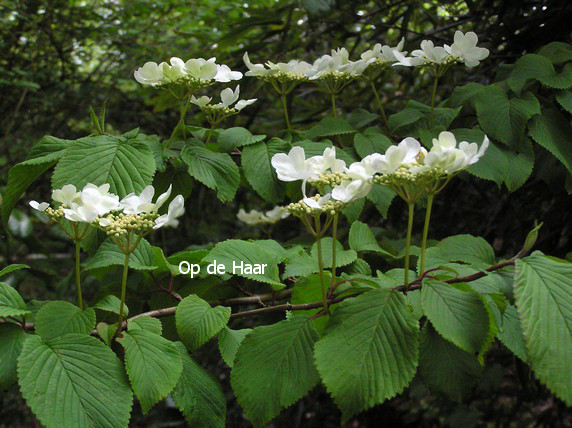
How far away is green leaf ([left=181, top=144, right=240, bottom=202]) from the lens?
1.06m

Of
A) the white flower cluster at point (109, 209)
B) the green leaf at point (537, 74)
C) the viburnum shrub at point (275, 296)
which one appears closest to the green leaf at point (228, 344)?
the viburnum shrub at point (275, 296)

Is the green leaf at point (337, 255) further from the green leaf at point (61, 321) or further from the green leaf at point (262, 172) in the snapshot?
the green leaf at point (61, 321)

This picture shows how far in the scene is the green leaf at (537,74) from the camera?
47.3 inches

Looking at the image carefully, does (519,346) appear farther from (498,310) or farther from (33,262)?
(33,262)

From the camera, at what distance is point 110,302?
0.93 meters

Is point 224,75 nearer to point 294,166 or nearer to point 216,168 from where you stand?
point 216,168

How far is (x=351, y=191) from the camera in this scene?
0.73 meters

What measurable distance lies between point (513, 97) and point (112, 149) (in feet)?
2.76

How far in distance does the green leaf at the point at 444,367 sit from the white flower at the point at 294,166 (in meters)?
0.27

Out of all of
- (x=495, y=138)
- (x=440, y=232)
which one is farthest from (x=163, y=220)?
(x=440, y=232)

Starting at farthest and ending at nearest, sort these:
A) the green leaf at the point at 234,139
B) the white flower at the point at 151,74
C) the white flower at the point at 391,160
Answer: the green leaf at the point at 234,139
the white flower at the point at 151,74
the white flower at the point at 391,160

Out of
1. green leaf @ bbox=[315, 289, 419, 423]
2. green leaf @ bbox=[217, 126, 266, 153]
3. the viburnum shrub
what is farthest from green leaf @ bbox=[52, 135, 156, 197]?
green leaf @ bbox=[315, 289, 419, 423]

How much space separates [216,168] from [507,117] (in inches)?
23.8

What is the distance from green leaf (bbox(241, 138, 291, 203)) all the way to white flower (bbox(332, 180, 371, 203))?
1.21ft
